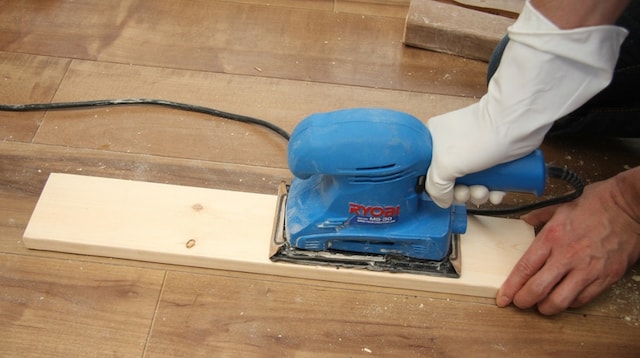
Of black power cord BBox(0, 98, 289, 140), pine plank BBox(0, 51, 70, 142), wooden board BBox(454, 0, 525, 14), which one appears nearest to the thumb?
black power cord BBox(0, 98, 289, 140)

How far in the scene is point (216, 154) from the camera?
1.44 metres

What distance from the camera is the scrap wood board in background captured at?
47.9 inches

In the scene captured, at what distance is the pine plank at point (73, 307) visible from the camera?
44.8 inches

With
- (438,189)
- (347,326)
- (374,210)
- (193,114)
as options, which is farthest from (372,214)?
(193,114)

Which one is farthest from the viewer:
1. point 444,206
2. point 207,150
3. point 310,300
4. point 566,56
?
point 207,150

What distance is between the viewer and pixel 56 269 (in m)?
1.24

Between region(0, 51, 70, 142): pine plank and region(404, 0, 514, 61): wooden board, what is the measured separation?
98 cm

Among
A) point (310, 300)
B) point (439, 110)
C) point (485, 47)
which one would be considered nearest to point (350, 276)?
point (310, 300)

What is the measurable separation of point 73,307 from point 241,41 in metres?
0.87

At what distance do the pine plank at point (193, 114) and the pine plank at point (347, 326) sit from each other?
36cm

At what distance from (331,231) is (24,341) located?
646 mm

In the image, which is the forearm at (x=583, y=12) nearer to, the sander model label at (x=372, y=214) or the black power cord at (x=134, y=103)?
A: the sander model label at (x=372, y=214)

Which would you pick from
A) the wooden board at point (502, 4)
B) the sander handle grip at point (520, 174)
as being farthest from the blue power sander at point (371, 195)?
the wooden board at point (502, 4)

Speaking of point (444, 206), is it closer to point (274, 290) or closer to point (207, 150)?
point (274, 290)
